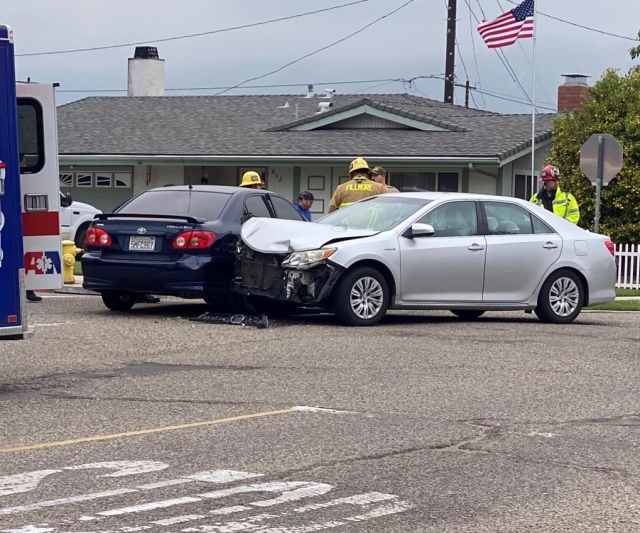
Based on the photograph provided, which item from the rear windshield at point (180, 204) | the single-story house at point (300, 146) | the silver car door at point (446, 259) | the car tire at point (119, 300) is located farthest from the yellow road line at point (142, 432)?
the single-story house at point (300, 146)

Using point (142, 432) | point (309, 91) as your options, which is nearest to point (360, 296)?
point (142, 432)

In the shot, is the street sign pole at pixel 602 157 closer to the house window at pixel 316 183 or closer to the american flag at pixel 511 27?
the american flag at pixel 511 27

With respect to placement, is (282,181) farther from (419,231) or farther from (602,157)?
(419,231)

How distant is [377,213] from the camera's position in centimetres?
1452

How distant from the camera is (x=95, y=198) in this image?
3516cm

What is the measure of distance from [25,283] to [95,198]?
Result: 26.1 m

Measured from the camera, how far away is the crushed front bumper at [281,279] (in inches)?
527

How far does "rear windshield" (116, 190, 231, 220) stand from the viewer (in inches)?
566

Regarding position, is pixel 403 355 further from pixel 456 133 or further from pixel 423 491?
pixel 456 133

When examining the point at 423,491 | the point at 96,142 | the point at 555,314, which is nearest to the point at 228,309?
the point at 555,314

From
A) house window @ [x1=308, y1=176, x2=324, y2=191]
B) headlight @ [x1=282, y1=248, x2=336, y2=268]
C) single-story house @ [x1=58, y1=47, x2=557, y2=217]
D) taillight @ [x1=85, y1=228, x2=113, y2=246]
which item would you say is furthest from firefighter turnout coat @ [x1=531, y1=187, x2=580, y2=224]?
house window @ [x1=308, y1=176, x2=324, y2=191]

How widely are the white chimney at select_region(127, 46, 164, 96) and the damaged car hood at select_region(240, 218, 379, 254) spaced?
30115 mm

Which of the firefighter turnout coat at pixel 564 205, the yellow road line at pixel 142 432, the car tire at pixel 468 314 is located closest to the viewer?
the yellow road line at pixel 142 432

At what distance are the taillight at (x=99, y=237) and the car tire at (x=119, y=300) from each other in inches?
32.7
